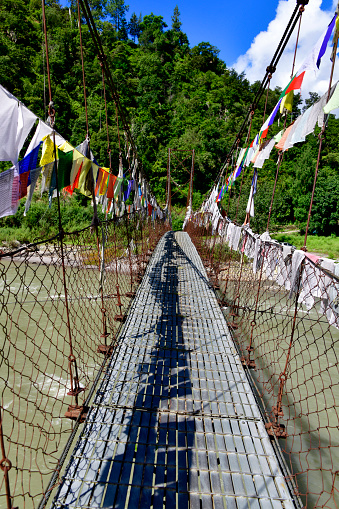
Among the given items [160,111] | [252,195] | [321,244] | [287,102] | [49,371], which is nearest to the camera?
[287,102]

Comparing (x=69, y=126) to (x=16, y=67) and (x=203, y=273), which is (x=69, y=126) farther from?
(x=203, y=273)

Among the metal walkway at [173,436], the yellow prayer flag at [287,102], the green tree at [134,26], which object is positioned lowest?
the metal walkway at [173,436]

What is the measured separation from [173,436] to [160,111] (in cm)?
2888

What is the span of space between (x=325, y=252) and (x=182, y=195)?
10860 millimetres

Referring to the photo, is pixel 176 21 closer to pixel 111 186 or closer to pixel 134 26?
pixel 134 26

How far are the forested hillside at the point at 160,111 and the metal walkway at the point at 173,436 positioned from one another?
13667 millimetres

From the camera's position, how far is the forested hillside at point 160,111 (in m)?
19.0

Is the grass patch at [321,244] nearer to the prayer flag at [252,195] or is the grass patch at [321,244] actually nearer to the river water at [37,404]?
the prayer flag at [252,195]

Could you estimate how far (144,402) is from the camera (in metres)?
1.74

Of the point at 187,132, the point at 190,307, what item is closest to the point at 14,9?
the point at 187,132

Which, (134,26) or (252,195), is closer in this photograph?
(252,195)

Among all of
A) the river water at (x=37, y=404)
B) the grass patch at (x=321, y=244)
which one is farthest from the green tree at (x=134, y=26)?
the river water at (x=37, y=404)

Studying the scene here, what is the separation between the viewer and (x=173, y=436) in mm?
1531

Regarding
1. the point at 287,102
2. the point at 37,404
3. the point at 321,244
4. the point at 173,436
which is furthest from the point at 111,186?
the point at 321,244
